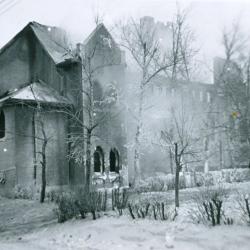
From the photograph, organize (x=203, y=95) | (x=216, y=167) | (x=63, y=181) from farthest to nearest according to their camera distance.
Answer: (x=203, y=95) < (x=216, y=167) < (x=63, y=181)

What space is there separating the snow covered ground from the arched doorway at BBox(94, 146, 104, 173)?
1282cm

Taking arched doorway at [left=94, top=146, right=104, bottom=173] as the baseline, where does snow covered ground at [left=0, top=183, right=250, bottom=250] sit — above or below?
below

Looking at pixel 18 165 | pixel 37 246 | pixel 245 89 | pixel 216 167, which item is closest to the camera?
pixel 37 246

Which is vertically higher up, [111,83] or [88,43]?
[88,43]

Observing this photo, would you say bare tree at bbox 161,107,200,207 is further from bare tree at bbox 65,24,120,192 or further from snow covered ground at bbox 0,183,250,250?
bare tree at bbox 65,24,120,192

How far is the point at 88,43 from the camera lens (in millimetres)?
27000

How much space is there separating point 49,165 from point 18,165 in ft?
6.92

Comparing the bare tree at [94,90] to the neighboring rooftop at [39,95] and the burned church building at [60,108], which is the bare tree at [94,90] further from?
the neighboring rooftop at [39,95]

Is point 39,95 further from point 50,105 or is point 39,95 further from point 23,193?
point 23,193

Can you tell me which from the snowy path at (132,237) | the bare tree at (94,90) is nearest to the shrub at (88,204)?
the snowy path at (132,237)

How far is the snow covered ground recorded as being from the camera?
9.41 meters

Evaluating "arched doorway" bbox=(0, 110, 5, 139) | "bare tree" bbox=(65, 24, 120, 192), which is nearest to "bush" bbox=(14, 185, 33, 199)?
"bare tree" bbox=(65, 24, 120, 192)

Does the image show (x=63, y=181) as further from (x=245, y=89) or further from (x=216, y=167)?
(x=216, y=167)

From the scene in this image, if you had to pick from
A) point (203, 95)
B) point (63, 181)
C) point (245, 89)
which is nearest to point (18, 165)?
point (63, 181)
